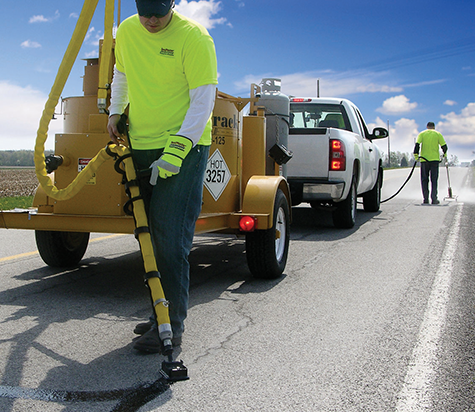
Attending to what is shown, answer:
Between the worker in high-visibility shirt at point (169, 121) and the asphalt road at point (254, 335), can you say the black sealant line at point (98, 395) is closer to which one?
the asphalt road at point (254, 335)

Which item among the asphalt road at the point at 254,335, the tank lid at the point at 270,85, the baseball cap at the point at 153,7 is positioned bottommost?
the asphalt road at the point at 254,335

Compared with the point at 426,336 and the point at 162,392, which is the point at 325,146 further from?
the point at 162,392

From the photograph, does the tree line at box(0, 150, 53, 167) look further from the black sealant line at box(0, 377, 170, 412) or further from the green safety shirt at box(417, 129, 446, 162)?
the black sealant line at box(0, 377, 170, 412)

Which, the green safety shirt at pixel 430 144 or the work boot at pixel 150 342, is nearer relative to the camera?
the work boot at pixel 150 342

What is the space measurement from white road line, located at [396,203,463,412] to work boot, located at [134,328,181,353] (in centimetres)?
135

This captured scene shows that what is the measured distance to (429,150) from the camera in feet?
50.6

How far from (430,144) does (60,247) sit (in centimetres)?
1234

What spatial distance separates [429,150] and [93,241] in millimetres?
10859

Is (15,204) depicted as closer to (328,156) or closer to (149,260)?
(328,156)

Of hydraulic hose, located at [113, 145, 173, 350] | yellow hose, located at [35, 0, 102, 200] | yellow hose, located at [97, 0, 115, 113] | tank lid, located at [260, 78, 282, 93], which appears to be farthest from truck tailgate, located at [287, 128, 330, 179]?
hydraulic hose, located at [113, 145, 173, 350]

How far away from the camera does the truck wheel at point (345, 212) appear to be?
9406mm

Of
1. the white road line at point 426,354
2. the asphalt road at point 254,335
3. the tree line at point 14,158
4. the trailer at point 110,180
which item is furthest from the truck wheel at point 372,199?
the tree line at point 14,158

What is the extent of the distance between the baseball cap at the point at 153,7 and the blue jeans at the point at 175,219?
0.78 m

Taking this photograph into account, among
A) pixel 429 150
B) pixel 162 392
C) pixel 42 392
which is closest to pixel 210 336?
pixel 162 392
